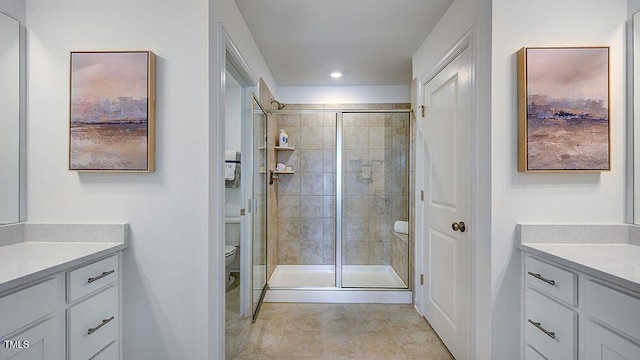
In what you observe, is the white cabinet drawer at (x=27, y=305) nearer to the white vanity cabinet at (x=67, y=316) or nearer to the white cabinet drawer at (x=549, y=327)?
the white vanity cabinet at (x=67, y=316)

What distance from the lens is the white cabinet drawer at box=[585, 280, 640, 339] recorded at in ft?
3.25

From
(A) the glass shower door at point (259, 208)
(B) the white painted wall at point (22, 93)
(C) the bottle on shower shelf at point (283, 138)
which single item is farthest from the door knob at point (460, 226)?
(B) the white painted wall at point (22, 93)

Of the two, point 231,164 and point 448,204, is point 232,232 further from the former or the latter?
point 448,204

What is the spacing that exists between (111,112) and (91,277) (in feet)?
2.69

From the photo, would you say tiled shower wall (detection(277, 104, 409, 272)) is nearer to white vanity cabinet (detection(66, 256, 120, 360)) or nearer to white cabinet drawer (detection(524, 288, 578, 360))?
white cabinet drawer (detection(524, 288, 578, 360))

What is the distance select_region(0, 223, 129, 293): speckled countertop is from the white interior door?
6.47ft

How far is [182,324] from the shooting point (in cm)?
154

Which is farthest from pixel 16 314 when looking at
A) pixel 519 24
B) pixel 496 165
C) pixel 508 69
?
pixel 519 24

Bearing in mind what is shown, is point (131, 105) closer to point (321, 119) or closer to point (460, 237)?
point (460, 237)

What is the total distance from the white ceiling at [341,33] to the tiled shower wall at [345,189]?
Result: 1.84ft

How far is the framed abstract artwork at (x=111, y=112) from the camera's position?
1.52m

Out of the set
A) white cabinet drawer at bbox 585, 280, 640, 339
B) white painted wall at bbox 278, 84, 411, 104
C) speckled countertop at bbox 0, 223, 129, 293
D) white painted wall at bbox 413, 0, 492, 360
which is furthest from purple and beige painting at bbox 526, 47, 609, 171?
white painted wall at bbox 278, 84, 411, 104

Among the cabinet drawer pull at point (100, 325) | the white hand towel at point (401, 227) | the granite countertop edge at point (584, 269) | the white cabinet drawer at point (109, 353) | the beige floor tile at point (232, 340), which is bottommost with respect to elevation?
the beige floor tile at point (232, 340)

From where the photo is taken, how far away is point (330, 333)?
7.78 feet
